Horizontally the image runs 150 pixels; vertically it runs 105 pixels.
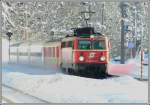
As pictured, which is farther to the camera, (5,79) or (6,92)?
(5,79)

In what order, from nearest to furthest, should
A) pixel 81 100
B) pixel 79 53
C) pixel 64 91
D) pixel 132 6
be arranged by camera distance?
1. pixel 81 100
2. pixel 64 91
3. pixel 132 6
4. pixel 79 53

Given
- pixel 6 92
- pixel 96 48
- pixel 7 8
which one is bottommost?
pixel 6 92

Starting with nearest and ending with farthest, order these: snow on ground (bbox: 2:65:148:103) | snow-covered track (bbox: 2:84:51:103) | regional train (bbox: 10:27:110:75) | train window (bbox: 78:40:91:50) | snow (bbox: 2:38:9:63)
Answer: snow on ground (bbox: 2:65:148:103) → snow-covered track (bbox: 2:84:51:103) → snow (bbox: 2:38:9:63) → regional train (bbox: 10:27:110:75) → train window (bbox: 78:40:91:50)

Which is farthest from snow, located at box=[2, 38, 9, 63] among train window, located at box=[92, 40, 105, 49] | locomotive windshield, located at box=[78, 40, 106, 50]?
train window, located at box=[92, 40, 105, 49]

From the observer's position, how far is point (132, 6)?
22.8 meters

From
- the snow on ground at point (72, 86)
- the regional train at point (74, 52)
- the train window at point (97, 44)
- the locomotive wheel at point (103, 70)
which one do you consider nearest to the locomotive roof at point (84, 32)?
the regional train at point (74, 52)

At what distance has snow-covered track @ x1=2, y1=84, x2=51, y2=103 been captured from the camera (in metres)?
20.5

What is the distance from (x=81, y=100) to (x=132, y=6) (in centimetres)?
539

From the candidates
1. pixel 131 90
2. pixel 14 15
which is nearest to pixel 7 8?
pixel 14 15

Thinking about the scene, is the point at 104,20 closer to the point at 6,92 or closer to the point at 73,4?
the point at 73,4

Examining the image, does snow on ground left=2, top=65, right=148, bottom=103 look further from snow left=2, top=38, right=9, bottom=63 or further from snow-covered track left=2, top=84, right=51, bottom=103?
snow left=2, top=38, right=9, bottom=63

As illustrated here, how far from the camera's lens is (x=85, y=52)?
25156 mm

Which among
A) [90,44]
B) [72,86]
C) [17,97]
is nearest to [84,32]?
[90,44]

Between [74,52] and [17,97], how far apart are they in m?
4.35
